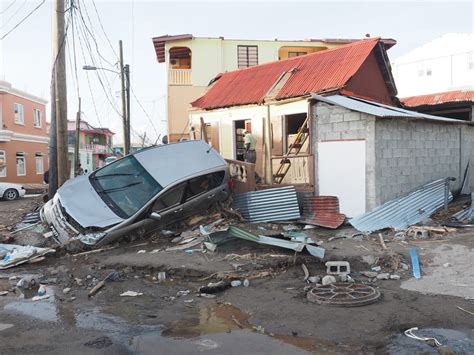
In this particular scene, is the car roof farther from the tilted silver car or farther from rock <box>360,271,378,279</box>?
rock <box>360,271,378,279</box>

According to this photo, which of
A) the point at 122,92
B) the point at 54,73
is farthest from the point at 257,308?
the point at 122,92

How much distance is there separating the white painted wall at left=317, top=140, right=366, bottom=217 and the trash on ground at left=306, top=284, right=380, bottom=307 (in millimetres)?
4305

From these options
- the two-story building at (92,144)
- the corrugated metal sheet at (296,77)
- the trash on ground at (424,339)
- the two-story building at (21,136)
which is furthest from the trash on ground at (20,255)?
the two-story building at (92,144)

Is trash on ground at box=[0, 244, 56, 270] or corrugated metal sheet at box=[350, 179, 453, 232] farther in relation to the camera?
corrugated metal sheet at box=[350, 179, 453, 232]

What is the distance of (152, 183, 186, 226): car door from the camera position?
888cm

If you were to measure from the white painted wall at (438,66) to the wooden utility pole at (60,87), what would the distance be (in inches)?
1116

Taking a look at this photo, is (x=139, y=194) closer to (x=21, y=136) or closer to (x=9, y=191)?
(x=9, y=191)

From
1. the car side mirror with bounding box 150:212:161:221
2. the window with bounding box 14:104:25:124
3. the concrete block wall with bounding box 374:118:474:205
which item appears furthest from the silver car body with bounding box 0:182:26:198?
the concrete block wall with bounding box 374:118:474:205

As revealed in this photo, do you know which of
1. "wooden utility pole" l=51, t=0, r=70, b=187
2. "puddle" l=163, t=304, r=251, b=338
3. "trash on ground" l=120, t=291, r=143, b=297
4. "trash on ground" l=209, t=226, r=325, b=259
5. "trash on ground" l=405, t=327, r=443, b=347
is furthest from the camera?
"wooden utility pole" l=51, t=0, r=70, b=187

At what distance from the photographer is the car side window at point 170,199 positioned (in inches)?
349

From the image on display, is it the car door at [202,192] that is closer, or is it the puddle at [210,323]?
the puddle at [210,323]

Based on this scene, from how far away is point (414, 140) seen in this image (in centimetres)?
1091

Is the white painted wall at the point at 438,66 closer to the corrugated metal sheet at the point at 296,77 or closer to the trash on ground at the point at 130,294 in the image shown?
the corrugated metal sheet at the point at 296,77

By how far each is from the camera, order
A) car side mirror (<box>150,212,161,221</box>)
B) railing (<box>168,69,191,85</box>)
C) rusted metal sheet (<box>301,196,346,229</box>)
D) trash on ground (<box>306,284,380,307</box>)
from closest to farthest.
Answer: trash on ground (<box>306,284,380,307</box>), car side mirror (<box>150,212,161,221</box>), rusted metal sheet (<box>301,196,346,229</box>), railing (<box>168,69,191,85</box>)
